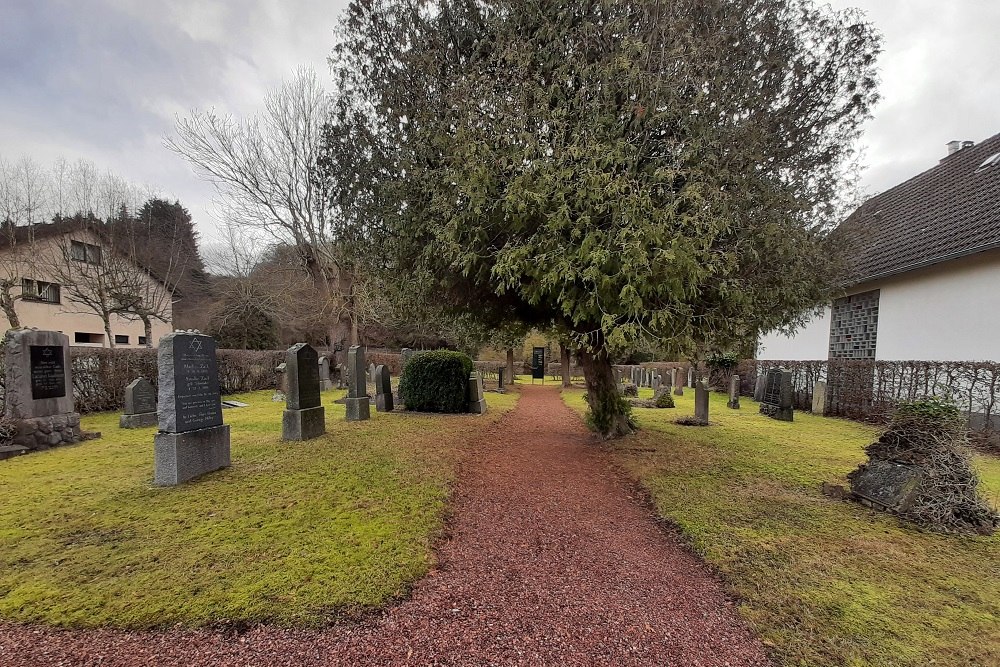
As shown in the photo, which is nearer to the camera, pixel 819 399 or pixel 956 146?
pixel 819 399

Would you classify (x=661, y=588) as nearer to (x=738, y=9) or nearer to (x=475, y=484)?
(x=475, y=484)

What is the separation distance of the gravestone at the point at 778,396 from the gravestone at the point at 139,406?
14.9m

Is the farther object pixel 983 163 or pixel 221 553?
pixel 983 163

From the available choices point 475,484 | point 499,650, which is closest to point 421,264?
point 475,484

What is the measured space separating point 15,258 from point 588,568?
79.3 feet

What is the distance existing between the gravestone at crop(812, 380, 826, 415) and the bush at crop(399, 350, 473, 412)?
9925mm

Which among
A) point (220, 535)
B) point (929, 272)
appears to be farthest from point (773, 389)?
point (220, 535)

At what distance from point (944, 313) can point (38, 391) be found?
19349mm

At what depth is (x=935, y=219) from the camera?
38.1 ft

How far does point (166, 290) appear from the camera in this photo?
70.8ft

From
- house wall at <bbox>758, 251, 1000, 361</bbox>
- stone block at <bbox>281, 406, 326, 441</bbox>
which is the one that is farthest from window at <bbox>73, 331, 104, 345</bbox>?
house wall at <bbox>758, 251, 1000, 361</bbox>

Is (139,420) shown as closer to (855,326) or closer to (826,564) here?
(826,564)

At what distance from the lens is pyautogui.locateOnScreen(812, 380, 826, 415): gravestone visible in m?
11.8

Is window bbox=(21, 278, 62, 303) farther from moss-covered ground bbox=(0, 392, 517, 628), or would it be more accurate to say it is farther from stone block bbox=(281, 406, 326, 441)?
stone block bbox=(281, 406, 326, 441)
